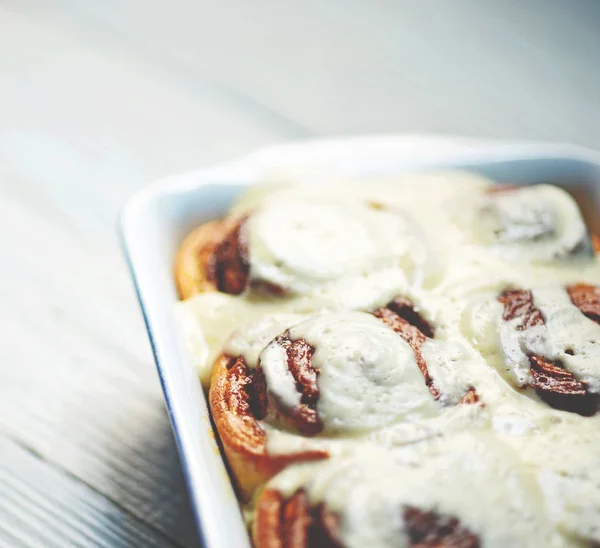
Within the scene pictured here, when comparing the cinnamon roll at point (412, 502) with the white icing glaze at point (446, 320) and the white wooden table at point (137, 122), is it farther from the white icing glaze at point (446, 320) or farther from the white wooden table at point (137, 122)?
the white wooden table at point (137, 122)

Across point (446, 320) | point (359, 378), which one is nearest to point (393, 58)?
point (446, 320)

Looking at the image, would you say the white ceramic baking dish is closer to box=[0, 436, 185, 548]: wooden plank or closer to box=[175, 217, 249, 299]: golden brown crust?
box=[175, 217, 249, 299]: golden brown crust

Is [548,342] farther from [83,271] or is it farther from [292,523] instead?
[83,271]

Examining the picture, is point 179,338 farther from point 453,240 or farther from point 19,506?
point 453,240

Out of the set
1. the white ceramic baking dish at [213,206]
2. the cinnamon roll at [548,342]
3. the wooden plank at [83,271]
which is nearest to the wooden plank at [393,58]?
the wooden plank at [83,271]

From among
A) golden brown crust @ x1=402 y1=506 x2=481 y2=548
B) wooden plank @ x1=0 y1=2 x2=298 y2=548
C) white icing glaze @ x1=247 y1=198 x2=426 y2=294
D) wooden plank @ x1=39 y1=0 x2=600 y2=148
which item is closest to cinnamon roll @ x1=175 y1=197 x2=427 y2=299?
white icing glaze @ x1=247 y1=198 x2=426 y2=294

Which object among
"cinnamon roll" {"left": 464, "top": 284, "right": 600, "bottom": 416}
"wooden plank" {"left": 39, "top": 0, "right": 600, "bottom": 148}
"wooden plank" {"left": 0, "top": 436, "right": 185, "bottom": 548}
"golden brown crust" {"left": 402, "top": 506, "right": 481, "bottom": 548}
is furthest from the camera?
"wooden plank" {"left": 39, "top": 0, "right": 600, "bottom": 148}
